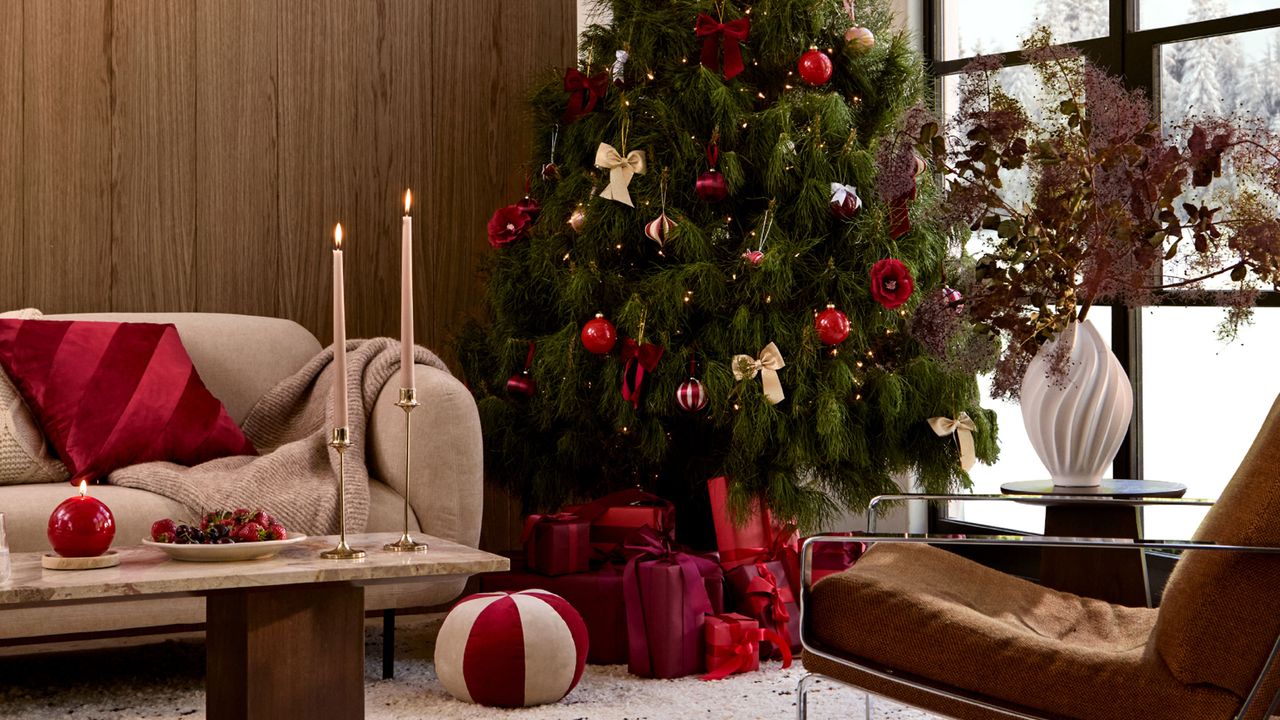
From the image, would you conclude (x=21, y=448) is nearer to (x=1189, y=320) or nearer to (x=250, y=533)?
(x=250, y=533)

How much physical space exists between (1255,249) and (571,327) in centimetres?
151

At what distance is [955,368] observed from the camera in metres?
3.15

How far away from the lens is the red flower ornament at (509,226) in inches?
136

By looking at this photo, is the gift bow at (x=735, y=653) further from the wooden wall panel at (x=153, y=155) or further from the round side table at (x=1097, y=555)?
the wooden wall panel at (x=153, y=155)

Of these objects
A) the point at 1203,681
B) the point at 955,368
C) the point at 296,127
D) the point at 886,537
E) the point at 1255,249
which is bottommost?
the point at 1203,681

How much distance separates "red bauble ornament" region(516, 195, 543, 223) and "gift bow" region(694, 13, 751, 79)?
24.2 inches

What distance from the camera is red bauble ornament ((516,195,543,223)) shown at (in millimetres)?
3449

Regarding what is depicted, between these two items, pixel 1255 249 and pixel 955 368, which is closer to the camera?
pixel 1255 249

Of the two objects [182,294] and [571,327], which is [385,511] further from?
[182,294]

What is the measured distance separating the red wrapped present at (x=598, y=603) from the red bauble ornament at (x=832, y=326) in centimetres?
71

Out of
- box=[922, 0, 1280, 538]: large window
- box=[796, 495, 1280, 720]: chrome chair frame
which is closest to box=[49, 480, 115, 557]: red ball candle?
box=[796, 495, 1280, 720]: chrome chair frame

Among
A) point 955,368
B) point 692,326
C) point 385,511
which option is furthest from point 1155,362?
point 385,511

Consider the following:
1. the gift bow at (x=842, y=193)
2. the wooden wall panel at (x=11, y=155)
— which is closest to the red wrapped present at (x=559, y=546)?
the gift bow at (x=842, y=193)

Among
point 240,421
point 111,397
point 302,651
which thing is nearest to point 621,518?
point 240,421
